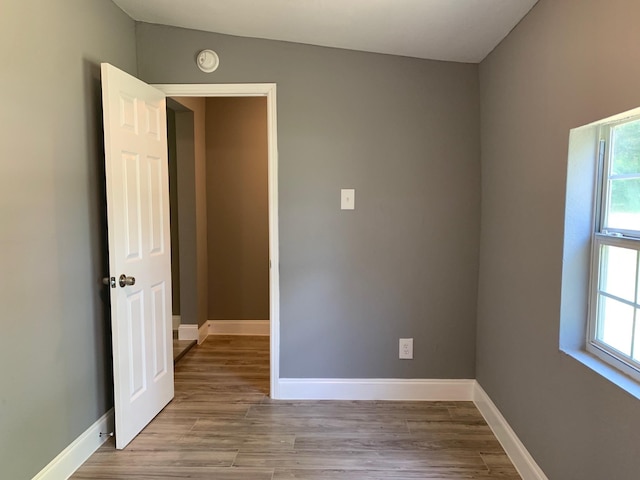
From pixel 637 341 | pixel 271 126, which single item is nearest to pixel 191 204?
pixel 271 126

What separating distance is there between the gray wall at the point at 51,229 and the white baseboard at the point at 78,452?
38mm

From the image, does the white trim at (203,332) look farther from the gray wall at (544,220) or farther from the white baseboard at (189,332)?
the gray wall at (544,220)

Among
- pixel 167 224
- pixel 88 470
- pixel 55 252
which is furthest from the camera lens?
pixel 167 224

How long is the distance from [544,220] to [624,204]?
35 cm

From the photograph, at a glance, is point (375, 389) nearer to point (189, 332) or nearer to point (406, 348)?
point (406, 348)

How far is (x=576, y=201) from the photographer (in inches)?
62.7

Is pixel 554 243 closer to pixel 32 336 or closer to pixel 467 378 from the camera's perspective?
pixel 467 378

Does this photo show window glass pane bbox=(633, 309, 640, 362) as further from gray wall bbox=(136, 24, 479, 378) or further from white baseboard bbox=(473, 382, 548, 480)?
gray wall bbox=(136, 24, 479, 378)

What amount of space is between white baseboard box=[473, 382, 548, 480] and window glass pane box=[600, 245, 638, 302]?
87 centimetres

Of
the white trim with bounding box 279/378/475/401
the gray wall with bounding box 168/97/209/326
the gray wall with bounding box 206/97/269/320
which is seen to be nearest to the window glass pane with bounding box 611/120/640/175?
the white trim with bounding box 279/378/475/401

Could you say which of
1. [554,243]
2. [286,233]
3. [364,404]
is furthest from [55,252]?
[554,243]

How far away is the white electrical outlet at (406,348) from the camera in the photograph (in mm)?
2709

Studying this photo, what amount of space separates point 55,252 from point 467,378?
2.48 meters

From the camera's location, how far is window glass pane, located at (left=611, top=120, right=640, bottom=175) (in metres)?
1.38
